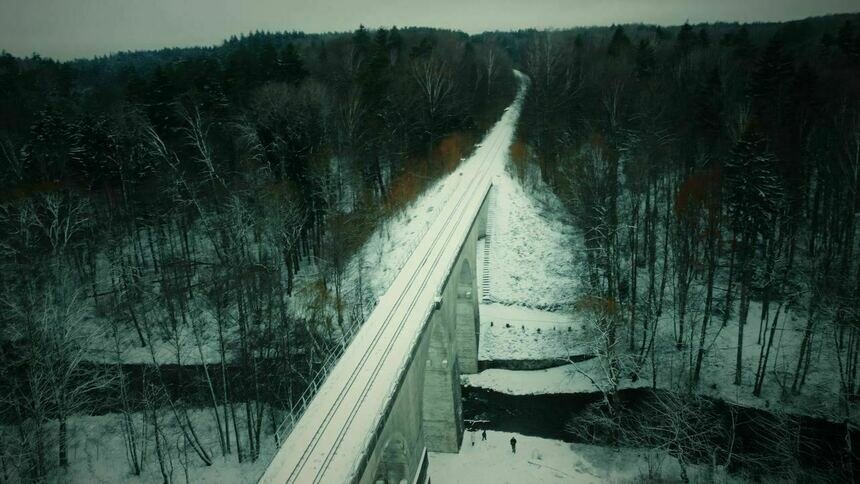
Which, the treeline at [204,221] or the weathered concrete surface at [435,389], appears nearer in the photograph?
the weathered concrete surface at [435,389]

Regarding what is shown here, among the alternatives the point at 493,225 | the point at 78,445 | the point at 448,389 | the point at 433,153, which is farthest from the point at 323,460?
the point at 433,153

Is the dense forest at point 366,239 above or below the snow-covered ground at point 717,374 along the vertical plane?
above

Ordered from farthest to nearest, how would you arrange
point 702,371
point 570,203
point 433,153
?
point 433,153 < point 570,203 < point 702,371

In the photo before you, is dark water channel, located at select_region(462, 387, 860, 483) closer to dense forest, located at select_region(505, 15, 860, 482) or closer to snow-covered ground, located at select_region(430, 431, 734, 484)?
dense forest, located at select_region(505, 15, 860, 482)

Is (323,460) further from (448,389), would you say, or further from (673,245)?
(673,245)

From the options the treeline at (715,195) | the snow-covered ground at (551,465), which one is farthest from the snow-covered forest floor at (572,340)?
the snow-covered ground at (551,465)

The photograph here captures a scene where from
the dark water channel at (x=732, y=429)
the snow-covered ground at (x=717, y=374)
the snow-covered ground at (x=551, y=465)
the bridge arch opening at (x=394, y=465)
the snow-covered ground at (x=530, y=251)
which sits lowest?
the snow-covered ground at (x=551, y=465)

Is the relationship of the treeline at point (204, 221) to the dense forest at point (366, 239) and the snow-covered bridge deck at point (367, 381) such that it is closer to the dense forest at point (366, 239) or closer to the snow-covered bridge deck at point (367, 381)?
the dense forest at point (366, 239)
